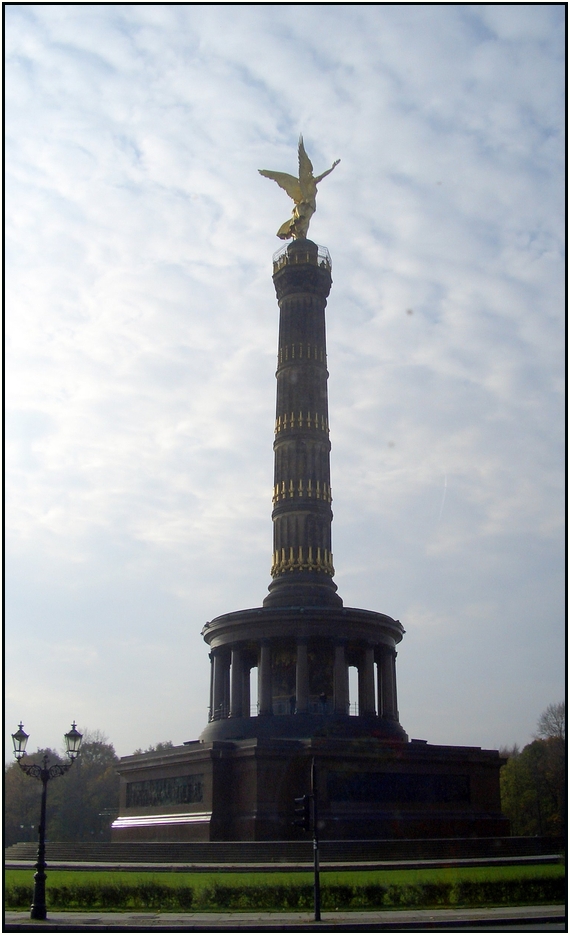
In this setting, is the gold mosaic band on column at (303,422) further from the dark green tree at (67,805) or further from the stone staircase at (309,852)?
the dark green tree at (67,805)

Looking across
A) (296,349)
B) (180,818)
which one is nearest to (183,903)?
(180,818)

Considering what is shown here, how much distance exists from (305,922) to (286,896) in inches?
107

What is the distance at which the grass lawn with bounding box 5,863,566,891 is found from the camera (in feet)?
64.5

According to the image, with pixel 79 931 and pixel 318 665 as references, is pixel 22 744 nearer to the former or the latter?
pixel 79 931

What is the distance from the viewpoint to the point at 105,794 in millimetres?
72625

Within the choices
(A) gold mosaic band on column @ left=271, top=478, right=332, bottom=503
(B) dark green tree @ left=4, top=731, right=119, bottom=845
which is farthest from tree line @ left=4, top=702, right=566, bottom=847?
(A) gold mosaic band on column @ left=271, top=478, right=332, bottom=503

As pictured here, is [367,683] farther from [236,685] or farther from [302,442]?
[302,442]

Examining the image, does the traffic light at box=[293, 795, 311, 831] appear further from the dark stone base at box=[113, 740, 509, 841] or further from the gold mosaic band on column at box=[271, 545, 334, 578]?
the gold mosaic band on column at box=[271, 545, 334, 578]

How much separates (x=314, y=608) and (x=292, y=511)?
20.7 ft

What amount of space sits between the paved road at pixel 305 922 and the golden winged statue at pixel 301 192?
36531mm

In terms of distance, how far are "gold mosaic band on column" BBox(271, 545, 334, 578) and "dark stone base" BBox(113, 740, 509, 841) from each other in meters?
9.18

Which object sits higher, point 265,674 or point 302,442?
point 302,442

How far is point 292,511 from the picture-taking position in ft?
142

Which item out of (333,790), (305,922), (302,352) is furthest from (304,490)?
(305,922)
